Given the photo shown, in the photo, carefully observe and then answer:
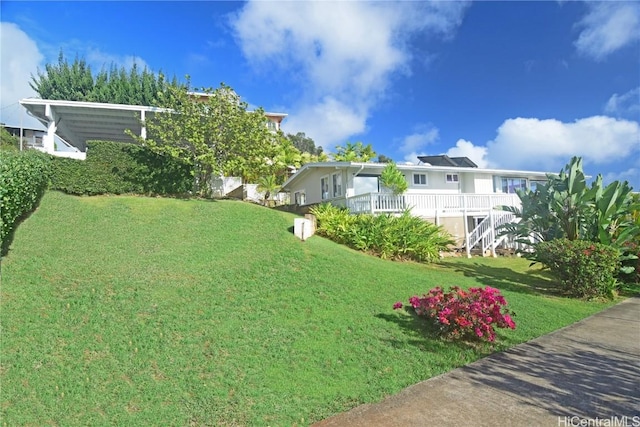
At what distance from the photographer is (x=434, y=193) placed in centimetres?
2039

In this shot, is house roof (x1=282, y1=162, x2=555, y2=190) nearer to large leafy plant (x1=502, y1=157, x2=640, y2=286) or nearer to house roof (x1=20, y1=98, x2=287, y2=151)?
large leafy plant (x1=502, y1=157, x2=640, y2=286)

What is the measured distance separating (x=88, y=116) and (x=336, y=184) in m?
13.8

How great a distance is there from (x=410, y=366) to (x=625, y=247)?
9366mm

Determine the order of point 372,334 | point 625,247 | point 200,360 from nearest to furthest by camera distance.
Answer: point 200,360 → point 372,334 → point 625,247

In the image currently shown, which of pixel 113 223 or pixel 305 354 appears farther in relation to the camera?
pixel 113 223

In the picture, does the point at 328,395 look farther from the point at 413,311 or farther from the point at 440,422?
the point at 413,311

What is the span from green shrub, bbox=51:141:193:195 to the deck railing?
26.9 feet

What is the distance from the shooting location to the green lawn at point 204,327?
4.00 metres

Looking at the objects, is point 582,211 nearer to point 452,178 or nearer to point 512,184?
point 452,178

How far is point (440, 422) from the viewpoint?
3.64 metres

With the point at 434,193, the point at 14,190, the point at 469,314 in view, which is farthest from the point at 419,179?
the point at 14,190

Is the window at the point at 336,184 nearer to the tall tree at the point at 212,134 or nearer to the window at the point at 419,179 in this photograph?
the tall tree at the point at 212,134

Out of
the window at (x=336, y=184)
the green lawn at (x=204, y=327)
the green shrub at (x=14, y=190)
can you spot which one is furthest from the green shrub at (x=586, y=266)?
the green shrub at (x=14, y=190)

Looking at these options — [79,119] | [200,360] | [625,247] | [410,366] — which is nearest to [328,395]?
[410,366]
